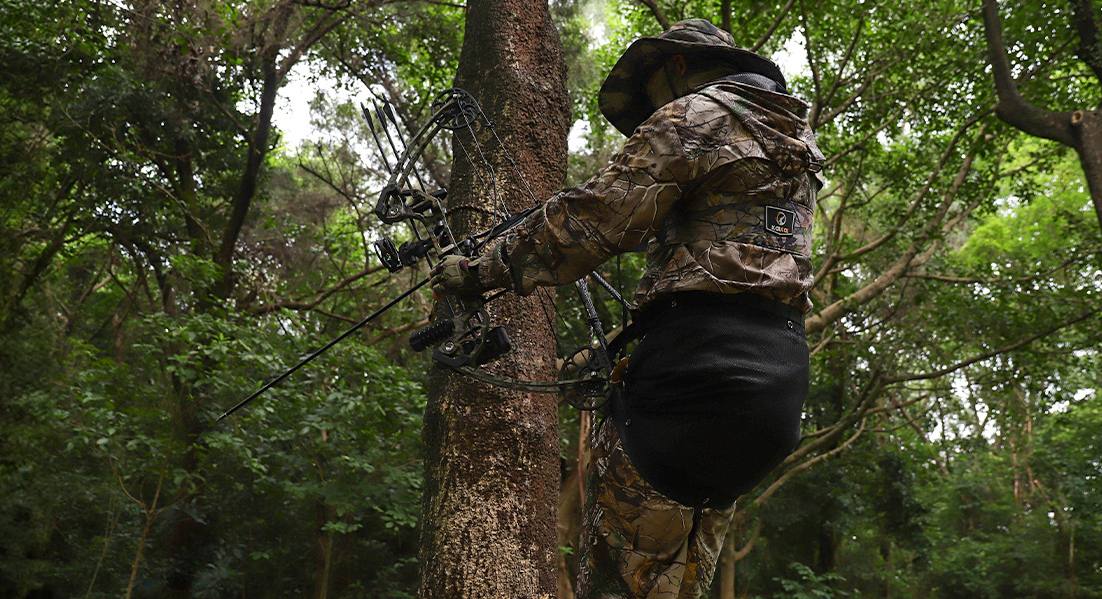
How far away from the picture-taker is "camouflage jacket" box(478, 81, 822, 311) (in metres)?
2.42

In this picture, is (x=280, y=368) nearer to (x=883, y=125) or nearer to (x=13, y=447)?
(x=13, y=447)

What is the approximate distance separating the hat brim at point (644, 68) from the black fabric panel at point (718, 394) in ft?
2.39

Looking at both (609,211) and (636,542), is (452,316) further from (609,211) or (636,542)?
(636,542)

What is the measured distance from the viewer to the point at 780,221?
2.49 metres

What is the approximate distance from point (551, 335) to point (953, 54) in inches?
330

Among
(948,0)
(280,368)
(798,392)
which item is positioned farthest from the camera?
(948,0)

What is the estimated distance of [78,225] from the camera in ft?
38.7

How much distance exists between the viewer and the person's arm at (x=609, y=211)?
7.95 feet

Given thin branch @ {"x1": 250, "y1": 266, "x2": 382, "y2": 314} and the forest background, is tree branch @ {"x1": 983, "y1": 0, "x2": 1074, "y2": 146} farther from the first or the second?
thin branch @ {"x1": 250, "y1": 266, "x2": 382, "y2": 314}

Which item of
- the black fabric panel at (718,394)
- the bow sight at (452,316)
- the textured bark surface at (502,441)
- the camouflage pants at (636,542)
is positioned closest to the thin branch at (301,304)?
the textured bark surface at (502,441)

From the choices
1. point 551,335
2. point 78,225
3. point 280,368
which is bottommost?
point 551,335

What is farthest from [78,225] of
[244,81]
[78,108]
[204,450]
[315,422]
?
[315,422]

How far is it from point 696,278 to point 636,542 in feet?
2.69

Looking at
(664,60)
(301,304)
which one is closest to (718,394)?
(664,60)
